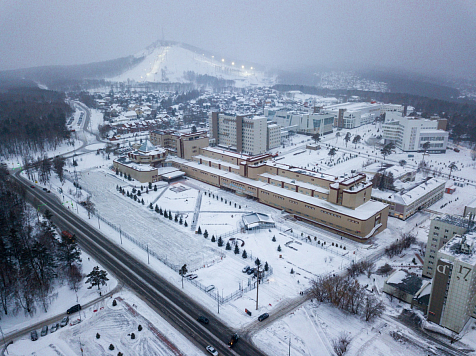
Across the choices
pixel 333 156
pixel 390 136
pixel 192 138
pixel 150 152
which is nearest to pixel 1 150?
pixel 150 152

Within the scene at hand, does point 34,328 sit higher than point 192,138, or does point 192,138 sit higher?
point 192,138

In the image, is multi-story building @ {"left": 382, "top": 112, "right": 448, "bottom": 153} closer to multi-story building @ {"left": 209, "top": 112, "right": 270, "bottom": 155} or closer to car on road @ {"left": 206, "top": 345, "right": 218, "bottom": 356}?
multi-story building @ {"left": 209, "top": 112, "right": 270, "bottom": 155}

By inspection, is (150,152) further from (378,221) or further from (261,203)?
(378,221)

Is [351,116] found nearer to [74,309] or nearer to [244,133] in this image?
[244,133]

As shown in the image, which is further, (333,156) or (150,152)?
(333,156)

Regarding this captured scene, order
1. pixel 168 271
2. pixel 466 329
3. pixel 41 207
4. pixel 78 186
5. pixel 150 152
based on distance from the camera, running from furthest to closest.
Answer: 1. pixel 150 152
2. pixel 78 186
3. pixel 41 207
4. pixel 168 271
5. pixel 466 329

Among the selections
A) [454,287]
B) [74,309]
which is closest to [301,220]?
[454,287]

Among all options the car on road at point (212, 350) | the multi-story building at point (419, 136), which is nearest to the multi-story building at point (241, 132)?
the multi-story building at point (419, 136)
